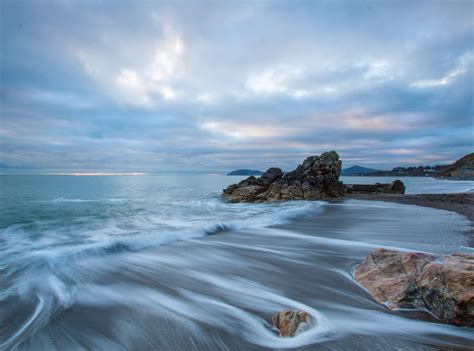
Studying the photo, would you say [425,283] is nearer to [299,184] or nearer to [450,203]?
[450,203]

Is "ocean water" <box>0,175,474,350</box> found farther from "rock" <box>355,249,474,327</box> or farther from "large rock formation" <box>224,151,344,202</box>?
"large rock formation" <box>224,151,344,202</box>

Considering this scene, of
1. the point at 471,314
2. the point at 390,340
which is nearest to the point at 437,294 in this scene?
the point at 471,314

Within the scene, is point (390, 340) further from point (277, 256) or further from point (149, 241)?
point (149, 241)

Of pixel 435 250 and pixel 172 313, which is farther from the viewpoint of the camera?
pixel 435 250

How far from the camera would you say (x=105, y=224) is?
13742 millimetres

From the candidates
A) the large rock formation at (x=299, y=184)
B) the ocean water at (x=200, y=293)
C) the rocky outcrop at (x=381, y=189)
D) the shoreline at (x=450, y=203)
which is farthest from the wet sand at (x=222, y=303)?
the rocky outcrop at (x=381, y=189)

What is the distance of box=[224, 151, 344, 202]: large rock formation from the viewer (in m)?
28.4

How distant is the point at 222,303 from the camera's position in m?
4.56

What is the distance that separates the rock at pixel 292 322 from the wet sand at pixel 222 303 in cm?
10

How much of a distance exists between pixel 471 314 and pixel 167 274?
541 cm

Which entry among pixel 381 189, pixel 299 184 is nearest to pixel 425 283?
pixel 299 184

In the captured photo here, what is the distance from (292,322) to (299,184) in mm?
26895

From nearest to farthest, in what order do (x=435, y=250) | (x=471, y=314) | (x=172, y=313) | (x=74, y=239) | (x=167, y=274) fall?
(x=471, y=314) < (x=172, y=313) < (x=167, y=274) < (x=435, y=250) < (x=74, y=239)

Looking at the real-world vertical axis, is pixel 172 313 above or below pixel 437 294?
below
